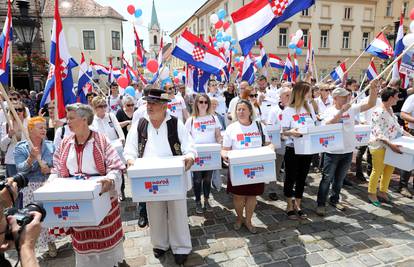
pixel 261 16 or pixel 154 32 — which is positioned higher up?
pixel 154 32

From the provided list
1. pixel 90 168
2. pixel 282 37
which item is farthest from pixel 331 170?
pixel 282 37

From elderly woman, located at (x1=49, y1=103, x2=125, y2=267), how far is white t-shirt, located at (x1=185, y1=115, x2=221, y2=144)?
178cm

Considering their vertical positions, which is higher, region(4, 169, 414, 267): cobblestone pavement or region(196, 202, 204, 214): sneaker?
region(196, 202, 204, 214): sneaker

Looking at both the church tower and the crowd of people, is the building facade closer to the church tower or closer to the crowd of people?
the crowd of people

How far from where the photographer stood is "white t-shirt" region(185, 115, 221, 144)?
4.61m

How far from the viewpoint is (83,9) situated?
127 feet

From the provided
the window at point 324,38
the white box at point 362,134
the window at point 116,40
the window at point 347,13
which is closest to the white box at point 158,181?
the white box at point 362,134

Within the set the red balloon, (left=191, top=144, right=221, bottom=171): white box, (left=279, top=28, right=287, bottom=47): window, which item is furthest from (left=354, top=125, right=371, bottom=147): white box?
(left=279, top=28, right=287, bottom=47): window

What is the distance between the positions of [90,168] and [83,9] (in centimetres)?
4291

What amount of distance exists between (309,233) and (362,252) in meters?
0.68

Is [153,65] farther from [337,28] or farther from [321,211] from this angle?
[337,28]

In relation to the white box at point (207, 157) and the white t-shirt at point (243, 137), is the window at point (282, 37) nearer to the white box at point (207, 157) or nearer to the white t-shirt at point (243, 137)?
the white box at point (207, 157)

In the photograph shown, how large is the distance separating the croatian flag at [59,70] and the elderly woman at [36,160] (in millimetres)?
795

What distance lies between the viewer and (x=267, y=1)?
4.42 meters
